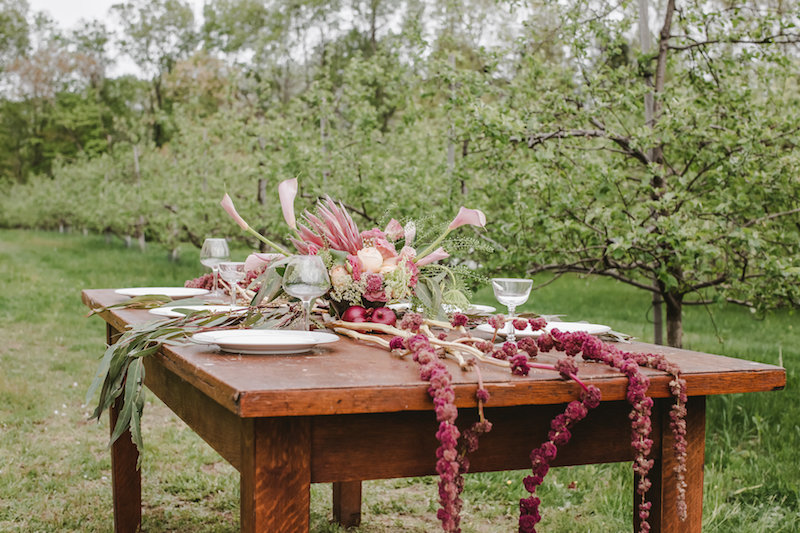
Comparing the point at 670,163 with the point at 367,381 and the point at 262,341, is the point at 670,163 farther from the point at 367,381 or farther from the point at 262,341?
the point at 367,381

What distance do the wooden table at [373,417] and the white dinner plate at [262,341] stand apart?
3 cm

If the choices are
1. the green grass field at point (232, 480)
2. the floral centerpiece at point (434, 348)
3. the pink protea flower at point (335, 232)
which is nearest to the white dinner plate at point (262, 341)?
the floral centerpiece at point (434, 348)

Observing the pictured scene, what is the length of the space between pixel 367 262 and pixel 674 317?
3.06 meters

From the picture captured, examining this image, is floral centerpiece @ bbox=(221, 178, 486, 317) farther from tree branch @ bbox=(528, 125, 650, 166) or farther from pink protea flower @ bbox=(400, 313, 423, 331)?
tree branch @ bbox=(528, 125, 650, 166)

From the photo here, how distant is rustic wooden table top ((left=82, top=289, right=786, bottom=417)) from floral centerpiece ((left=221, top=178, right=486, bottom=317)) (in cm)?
34

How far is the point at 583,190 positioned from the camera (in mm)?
4383

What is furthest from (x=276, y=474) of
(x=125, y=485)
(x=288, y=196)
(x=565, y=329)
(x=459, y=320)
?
(x=125, y=485)

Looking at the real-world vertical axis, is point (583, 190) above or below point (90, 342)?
above

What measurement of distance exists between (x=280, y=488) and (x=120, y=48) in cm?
3115

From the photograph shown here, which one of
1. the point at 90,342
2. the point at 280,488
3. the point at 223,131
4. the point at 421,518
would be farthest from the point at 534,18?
the point at 223,131

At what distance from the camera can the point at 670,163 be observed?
4.79m

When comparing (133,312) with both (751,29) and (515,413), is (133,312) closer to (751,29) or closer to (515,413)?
(515,413)

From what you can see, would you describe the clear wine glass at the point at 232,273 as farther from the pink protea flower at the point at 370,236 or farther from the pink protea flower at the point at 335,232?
the pink protea flower at the point at 370,236

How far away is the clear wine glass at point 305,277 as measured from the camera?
1910 mm
